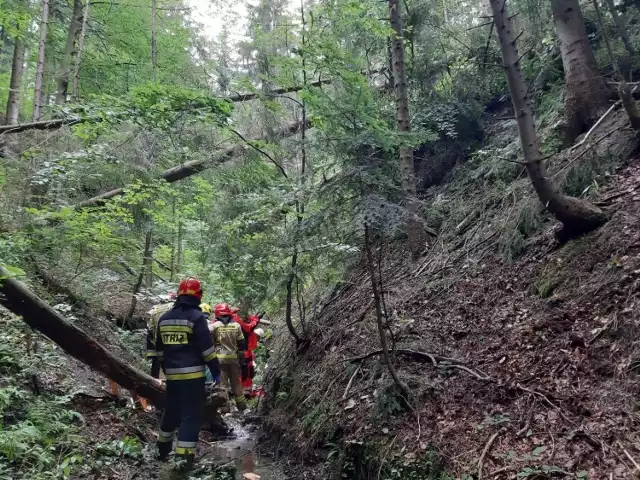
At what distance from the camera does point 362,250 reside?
25.0ft

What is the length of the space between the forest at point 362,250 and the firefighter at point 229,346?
0.47m

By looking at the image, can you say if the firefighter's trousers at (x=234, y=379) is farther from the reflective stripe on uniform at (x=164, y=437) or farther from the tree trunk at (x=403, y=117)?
the tree trunk at (x=403, y=117)

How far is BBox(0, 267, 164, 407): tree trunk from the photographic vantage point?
18.1 ft

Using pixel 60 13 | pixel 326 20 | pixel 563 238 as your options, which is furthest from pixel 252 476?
pixel 60 13

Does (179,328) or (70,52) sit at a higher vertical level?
(70,52)

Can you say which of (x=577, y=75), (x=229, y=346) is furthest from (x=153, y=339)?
(x=577, y=75)

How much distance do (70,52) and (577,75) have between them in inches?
438

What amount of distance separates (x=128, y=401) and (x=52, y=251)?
2744 millimetres

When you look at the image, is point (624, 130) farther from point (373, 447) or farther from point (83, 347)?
point (83, 347)

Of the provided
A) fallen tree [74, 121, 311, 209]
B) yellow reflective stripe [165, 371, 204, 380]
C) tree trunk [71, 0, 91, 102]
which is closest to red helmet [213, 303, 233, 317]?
yellow reflective stripe [165, 371, 204, 380]

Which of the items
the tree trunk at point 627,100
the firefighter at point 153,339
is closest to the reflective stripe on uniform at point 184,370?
the firefighter at point 153,339

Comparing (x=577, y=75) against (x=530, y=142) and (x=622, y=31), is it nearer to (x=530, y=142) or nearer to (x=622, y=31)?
(x=622, y=31)

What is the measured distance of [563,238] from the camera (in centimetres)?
577

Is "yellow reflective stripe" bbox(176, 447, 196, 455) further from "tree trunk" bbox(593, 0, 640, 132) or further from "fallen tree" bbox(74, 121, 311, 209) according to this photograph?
"tree trunk" bbox(593, 0, 640, 132)
